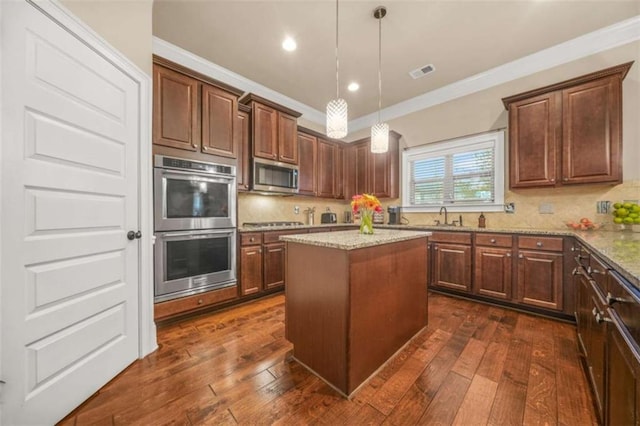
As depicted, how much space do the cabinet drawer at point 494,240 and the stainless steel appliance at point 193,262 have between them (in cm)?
296

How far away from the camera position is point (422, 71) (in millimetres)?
3404

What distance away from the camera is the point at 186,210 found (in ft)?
8.18

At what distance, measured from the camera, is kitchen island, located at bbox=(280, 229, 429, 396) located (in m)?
1.51

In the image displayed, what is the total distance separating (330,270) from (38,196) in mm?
1613

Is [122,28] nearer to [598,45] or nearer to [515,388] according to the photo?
[515,388]

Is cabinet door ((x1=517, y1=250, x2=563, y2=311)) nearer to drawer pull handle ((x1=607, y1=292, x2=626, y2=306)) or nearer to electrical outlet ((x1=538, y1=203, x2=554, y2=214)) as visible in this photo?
electrical outlet ((x1=538, y1=203, x2=554, y2=214))

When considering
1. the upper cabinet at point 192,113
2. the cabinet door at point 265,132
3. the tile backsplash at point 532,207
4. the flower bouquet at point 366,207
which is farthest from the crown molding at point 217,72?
the flower bouquet at point 366,207

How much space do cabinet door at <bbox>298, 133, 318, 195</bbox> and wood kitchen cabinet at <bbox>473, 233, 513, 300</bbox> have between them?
260 centimetres

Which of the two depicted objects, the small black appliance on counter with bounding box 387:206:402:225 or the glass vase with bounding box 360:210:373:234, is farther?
the small black appliance on counter with bounding box 387:206:402:225

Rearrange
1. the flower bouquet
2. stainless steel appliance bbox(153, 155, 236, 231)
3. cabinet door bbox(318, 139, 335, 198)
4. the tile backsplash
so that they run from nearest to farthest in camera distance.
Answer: the flower bouquet
stainless steel appliance bbox(153, 155, 236, 231)
the tile backsplash
cabinet door bbox(318, 139, 335, 198)

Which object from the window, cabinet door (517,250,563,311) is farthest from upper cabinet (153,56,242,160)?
cabinet door (517,250,563,311)

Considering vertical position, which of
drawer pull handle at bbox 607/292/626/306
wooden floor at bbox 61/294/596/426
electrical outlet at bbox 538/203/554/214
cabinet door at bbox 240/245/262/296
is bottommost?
wooden floor at bbox 61/294/596/426

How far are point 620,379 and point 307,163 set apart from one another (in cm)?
390

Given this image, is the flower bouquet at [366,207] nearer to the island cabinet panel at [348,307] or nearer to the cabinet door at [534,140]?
the island cabinet panel at [348,307]
